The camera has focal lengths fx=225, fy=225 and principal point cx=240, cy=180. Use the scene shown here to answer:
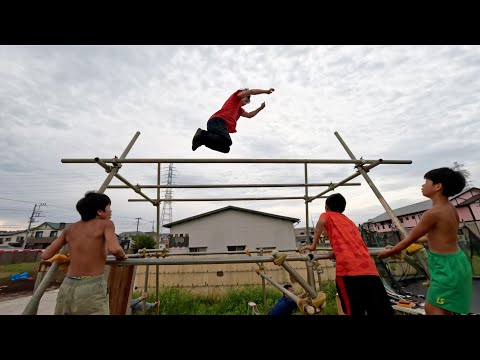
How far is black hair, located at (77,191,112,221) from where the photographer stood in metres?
2.24

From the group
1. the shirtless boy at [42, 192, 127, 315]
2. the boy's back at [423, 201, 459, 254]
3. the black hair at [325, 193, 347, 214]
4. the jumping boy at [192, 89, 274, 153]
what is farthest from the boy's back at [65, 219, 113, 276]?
the boy's back at [423, 201, 459, 254]

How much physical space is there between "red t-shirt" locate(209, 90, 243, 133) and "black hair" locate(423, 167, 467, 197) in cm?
265

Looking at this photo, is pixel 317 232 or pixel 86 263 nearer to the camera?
pixel 86 263

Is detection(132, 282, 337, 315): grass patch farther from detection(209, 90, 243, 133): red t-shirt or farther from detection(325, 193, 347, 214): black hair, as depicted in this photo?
detection(209, 90, 243, 133): red t-shirt

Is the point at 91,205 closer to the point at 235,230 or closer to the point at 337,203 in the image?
the point at 337,203

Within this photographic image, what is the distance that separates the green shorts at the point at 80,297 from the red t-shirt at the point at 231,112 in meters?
2.68

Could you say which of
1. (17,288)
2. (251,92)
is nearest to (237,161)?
(251,92)

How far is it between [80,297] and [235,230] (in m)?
15.6

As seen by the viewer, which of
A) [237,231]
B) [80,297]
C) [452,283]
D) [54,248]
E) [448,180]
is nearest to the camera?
[452,283]

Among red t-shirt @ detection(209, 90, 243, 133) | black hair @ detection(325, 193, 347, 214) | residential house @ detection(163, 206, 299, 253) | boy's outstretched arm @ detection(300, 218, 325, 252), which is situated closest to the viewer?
boy's outstretched arm @ detection(300, 218, 325, 252)

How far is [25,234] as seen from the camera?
4684 cm

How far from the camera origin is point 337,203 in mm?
2676
